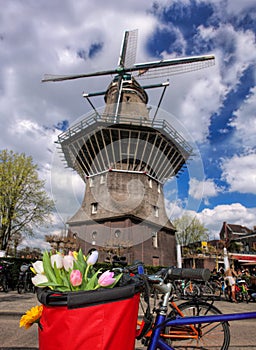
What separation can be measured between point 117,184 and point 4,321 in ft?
54.8

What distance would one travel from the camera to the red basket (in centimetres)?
143

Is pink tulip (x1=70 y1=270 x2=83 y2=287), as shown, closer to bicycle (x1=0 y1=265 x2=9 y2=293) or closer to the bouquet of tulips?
the bouquet of tulips

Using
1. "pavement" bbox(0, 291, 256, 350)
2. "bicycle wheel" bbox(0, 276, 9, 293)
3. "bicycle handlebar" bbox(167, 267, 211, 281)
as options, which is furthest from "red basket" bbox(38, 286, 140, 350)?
"bicycle wheel" bbox(0, 276, 9, 293)

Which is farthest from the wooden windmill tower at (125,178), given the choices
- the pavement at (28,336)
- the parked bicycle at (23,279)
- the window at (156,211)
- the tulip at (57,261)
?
the tulip at (57,261)

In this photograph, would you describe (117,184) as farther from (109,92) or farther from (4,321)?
(4,321)

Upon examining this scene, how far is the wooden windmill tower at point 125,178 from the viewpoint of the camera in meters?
20.7

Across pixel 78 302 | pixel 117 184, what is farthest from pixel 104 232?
pixel 78 302

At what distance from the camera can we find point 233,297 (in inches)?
458

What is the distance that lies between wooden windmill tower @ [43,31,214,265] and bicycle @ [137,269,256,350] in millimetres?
16990

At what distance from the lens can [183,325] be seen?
2.36 meters

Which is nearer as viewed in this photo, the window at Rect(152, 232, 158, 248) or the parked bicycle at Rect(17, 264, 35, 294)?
the parked bicycle at Rect(17, 264, 35, 294)

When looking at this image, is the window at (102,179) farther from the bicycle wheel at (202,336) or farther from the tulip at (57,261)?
the tulip at (57,261)

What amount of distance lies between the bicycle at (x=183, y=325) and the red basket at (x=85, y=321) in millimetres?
802

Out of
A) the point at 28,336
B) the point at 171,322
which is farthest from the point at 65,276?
the point at 28,336
